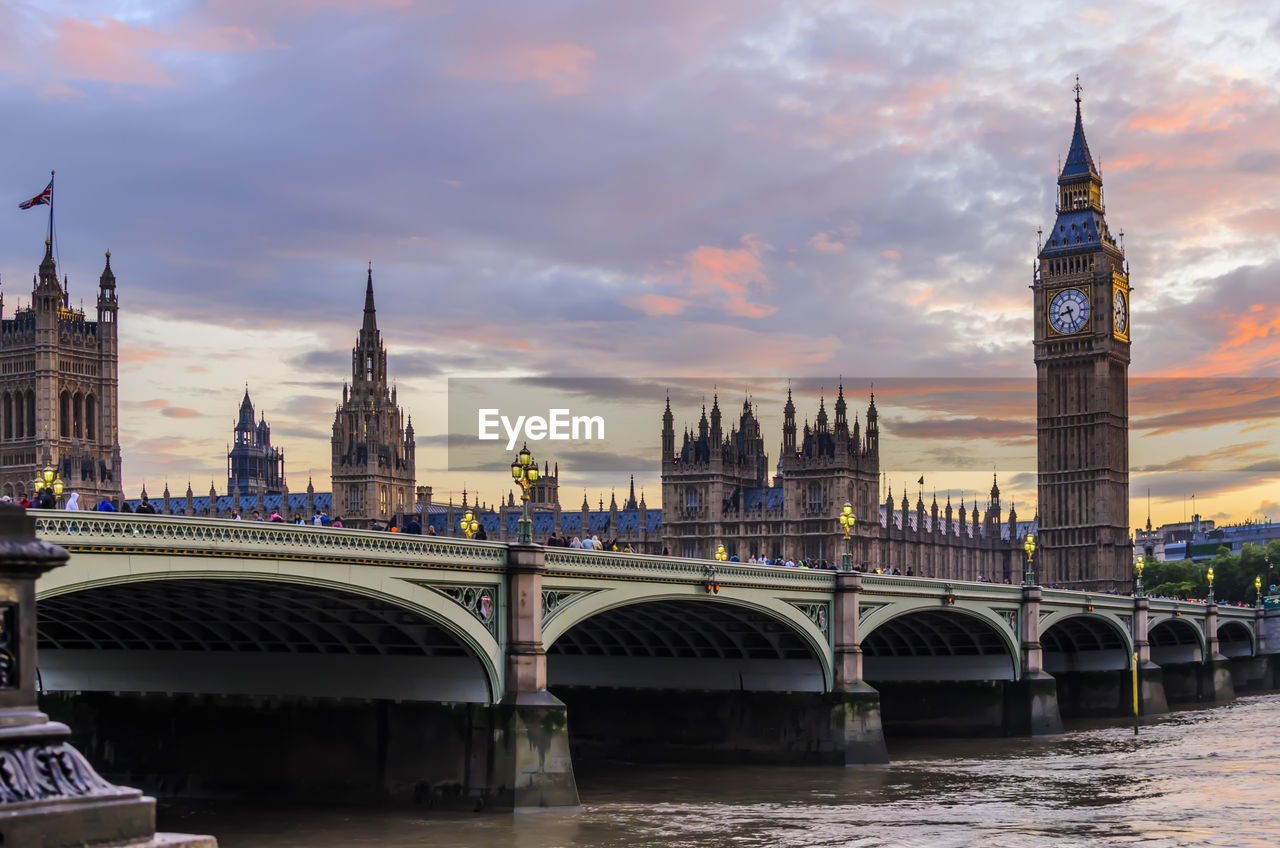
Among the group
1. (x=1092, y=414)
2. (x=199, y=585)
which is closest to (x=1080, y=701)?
(x=199, y=585)

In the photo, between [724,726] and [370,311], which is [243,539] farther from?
[370,311]

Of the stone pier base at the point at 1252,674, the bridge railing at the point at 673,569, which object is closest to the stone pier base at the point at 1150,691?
the stone pier base at the point at 1252,674

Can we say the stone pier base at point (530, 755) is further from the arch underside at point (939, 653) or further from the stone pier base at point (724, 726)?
the arch underside at point (939, 653)

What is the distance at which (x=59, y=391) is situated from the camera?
181 meters

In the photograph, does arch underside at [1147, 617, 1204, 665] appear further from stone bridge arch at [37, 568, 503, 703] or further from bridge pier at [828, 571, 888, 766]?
stone bridge arch at [37, 568, 503, 703]

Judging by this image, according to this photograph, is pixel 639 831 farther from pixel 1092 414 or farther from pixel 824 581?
pixel 1092 414

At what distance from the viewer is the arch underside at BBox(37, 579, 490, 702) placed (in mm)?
36062

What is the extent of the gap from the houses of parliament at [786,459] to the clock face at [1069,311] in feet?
0.54

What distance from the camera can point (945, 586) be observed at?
59.7 meters

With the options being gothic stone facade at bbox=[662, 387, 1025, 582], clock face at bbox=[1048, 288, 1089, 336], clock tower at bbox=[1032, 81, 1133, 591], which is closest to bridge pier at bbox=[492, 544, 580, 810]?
gothic stone facade at bbox=[662, 387, 1025, 582]

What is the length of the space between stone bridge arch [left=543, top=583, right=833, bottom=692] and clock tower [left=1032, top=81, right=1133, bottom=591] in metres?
102

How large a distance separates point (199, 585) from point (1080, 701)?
59801 mm

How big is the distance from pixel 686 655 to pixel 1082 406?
4225 inches

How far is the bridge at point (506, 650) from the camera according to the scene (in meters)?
33.2
